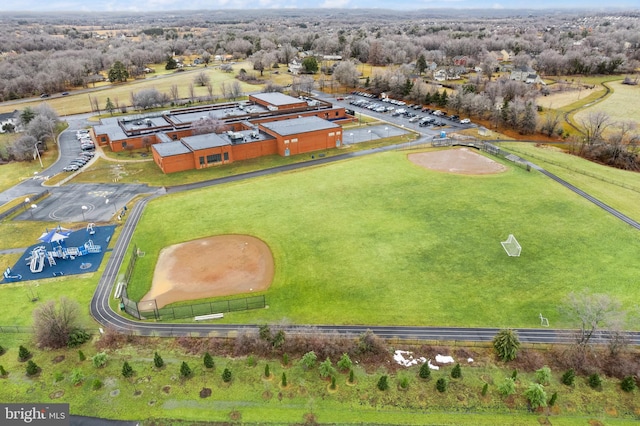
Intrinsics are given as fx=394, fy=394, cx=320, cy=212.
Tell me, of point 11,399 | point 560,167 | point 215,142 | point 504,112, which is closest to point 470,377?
point 11,399

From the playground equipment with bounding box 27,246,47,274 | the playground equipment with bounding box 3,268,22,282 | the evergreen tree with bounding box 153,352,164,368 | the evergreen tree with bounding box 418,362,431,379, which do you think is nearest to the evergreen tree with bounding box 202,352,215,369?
the evergreen tree with bounding box 153,352,164,368

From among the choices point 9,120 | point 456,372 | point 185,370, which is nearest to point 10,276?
point 185,370

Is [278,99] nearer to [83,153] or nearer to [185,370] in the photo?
[83,153]

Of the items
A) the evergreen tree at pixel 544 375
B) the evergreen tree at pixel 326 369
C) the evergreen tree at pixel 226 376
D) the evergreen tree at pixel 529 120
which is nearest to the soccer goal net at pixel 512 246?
the evergreen tree at pixel 544 375

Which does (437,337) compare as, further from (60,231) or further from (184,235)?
(60,231)

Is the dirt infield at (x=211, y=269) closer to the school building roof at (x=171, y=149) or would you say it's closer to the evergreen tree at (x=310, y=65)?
the school building roof at (x=171, y=149)
